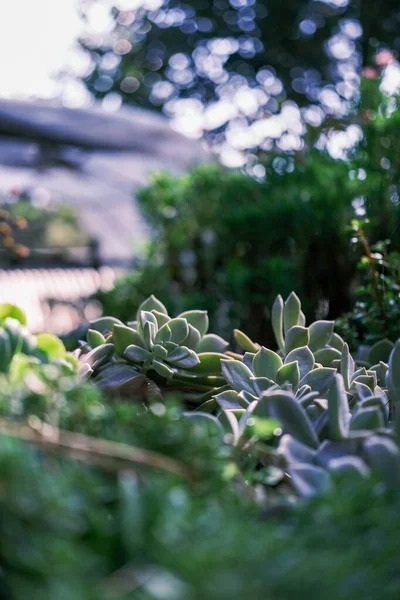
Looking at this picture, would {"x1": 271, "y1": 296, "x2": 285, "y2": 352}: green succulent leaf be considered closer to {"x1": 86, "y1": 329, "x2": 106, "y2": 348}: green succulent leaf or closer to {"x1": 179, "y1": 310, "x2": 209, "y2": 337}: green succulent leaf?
{"x1": 179, "y1": 310, "x2": 209, "y2": 337}: green succulent leaf

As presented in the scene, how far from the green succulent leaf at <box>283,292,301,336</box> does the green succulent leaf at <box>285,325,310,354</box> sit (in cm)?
6

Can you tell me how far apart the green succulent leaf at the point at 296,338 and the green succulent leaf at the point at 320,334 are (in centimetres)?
5

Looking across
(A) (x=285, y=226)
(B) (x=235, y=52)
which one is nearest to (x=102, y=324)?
(A) (x=285, y=226)

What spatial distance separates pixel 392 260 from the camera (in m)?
1.96

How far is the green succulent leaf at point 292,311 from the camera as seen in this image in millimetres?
1299

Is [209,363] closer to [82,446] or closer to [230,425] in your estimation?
[230,425]

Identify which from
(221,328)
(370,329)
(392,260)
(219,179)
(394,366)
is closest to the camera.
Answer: (394,366)

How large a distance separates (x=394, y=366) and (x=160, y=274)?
3.48m

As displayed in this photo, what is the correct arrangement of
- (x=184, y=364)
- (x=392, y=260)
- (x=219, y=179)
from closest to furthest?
1. (x=184, y=364)
2. (x=392, y=260)
3. (x=219, y=179)

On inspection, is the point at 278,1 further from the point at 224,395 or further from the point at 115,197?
the point at 224,395

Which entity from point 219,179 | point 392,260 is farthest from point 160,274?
point 392,260

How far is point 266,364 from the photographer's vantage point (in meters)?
1.09

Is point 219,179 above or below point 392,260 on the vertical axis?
below

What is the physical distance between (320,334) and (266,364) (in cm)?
23
